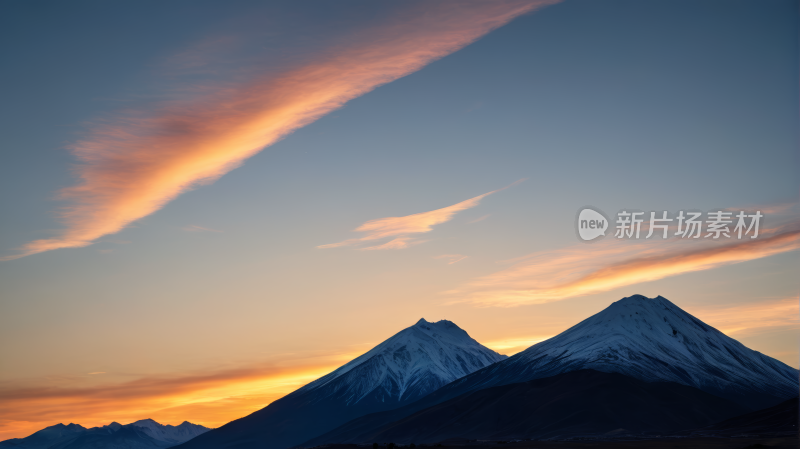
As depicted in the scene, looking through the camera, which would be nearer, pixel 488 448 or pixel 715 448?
pixel 715 448

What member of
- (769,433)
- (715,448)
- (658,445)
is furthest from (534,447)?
(769,433)

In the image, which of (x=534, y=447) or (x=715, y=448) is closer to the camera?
(x=715, y=448)

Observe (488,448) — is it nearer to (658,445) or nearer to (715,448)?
(658,445)

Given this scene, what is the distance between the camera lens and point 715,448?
145750mm

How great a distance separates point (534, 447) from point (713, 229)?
2958 inches

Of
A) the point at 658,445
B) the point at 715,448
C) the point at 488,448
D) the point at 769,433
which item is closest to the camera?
the point at 715,448

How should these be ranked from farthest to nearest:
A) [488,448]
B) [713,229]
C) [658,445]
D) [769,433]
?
[769,433], [488,448], [658,445], [713,229]

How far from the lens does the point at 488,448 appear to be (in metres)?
178

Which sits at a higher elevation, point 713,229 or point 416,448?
point 713,229

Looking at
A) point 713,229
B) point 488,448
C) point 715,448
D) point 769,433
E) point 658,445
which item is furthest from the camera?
point 769,433

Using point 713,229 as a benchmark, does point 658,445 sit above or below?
below

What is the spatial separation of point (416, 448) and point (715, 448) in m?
67.3

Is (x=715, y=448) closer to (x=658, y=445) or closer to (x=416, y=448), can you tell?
(x=658, y=445)

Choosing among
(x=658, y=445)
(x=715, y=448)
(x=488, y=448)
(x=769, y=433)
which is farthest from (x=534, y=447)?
(x=769, y=433)
